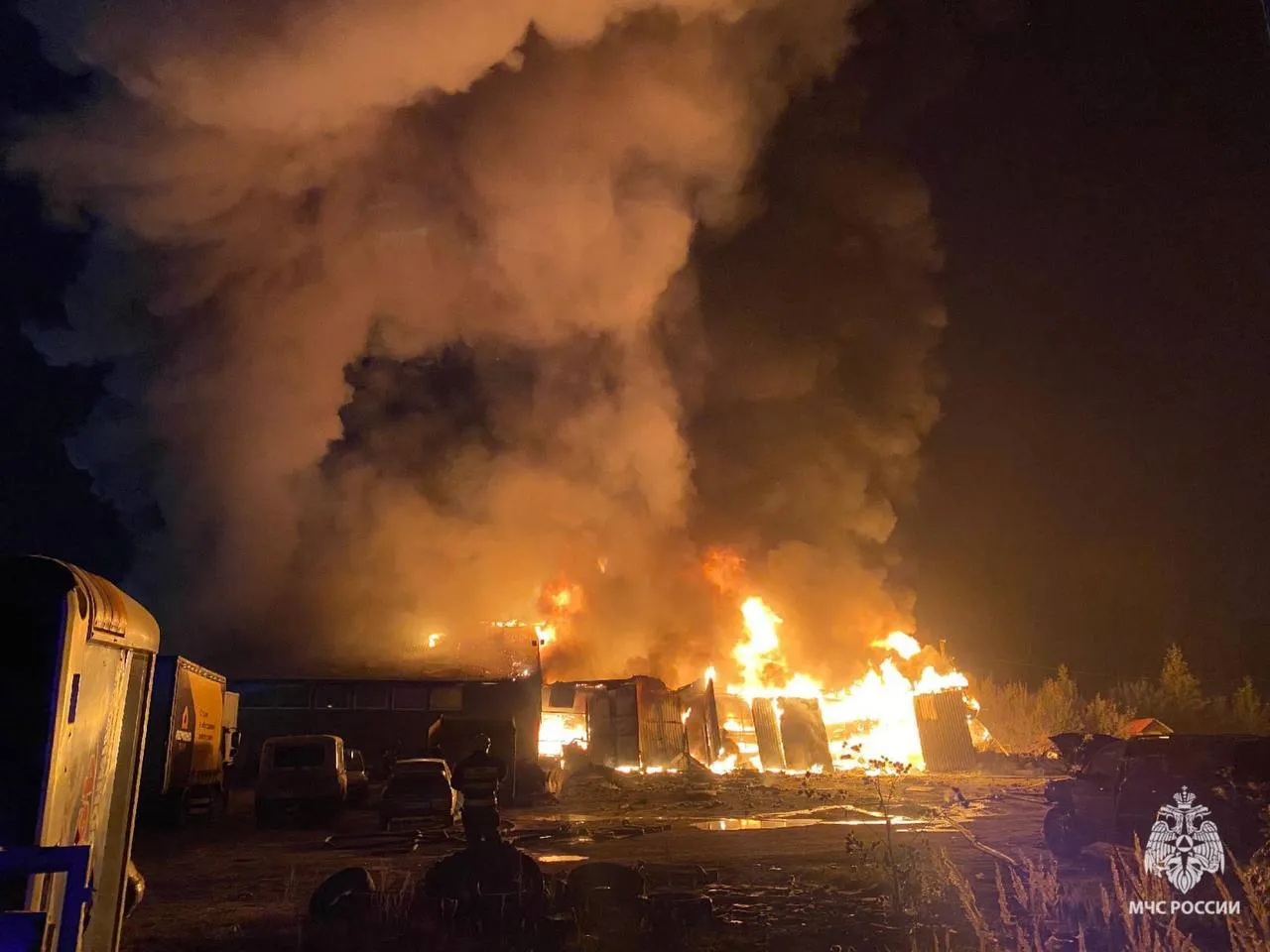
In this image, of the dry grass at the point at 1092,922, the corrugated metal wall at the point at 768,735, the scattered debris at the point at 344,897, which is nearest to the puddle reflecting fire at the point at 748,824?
the dry grass at the point at 1092,922

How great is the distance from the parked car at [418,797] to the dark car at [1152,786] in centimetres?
973

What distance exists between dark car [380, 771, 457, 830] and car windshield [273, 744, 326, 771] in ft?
7.03

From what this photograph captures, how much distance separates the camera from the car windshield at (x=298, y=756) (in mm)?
15547

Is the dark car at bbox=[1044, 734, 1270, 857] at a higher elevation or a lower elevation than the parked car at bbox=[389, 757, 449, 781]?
lower

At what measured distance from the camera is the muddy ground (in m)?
6.93

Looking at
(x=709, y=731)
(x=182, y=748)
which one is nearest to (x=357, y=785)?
(x=182, y=748)

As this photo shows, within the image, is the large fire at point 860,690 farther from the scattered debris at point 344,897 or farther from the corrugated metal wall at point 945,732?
the scattered debris at point 344,897

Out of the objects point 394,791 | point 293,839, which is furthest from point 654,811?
point 293,839

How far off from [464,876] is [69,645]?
189 inches

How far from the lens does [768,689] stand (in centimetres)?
3588

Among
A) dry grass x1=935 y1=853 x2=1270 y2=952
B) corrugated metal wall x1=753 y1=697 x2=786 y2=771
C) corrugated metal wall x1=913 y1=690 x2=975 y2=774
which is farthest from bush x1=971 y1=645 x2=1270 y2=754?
dry grass x1=935 y1=853 x2=1270 y2=952

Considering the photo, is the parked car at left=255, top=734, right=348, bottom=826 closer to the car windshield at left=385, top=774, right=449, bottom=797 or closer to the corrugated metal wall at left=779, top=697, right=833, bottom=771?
the car windshield at left=385, top=774, right=449, bottom=797

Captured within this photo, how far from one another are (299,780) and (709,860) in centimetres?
905

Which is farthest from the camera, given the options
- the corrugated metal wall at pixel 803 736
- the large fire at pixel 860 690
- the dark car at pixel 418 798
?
the large fire at pixel 860 690
